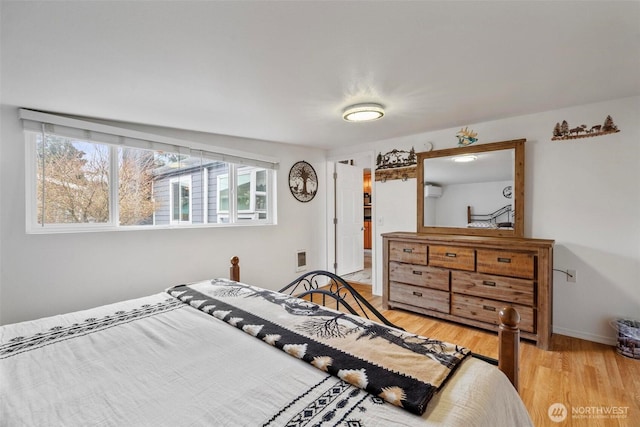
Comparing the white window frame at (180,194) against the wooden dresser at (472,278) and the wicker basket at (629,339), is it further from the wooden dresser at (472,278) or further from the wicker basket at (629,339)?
the wicker basket at (629,339)

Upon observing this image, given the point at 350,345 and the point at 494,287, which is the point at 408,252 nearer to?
the point at 494,287

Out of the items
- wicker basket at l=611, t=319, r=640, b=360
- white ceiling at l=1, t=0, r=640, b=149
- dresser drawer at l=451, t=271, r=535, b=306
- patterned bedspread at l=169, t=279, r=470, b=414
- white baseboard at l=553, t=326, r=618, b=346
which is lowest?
white baseboard at l=553, t=326, r=618, b=346

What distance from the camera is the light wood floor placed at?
5.53 ft

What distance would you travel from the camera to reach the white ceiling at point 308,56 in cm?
133

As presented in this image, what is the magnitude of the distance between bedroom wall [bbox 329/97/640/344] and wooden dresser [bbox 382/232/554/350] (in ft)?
1.13

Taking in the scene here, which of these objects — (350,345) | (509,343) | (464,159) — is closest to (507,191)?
(464,159)

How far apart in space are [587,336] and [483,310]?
94 cm

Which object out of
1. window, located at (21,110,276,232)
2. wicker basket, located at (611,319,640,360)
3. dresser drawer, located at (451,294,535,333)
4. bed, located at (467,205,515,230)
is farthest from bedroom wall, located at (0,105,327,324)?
wicker basket, located at (611,319,640,360)

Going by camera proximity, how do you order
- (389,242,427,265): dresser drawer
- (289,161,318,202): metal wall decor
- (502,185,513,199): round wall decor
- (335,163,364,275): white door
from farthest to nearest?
(335,163,364,275): white door → (289,161,318,202): metal wall decor → (389,242,427,265): dresser drawer → (502,185,513,199): round wall decor

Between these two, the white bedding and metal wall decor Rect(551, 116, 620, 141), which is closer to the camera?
the white bedding

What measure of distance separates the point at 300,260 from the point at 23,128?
3.24 metres

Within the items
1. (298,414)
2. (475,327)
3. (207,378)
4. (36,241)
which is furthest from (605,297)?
(36,241)

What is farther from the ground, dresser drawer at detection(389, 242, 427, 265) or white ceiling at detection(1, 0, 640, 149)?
white ceiling at detection(1, 0, 640, 149)

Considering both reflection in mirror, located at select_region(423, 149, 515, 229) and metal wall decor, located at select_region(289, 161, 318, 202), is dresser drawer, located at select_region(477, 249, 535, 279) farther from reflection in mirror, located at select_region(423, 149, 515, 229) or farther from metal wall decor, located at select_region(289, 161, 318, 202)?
metal wall decor, located at select_region(289, 161, 318, 202)
